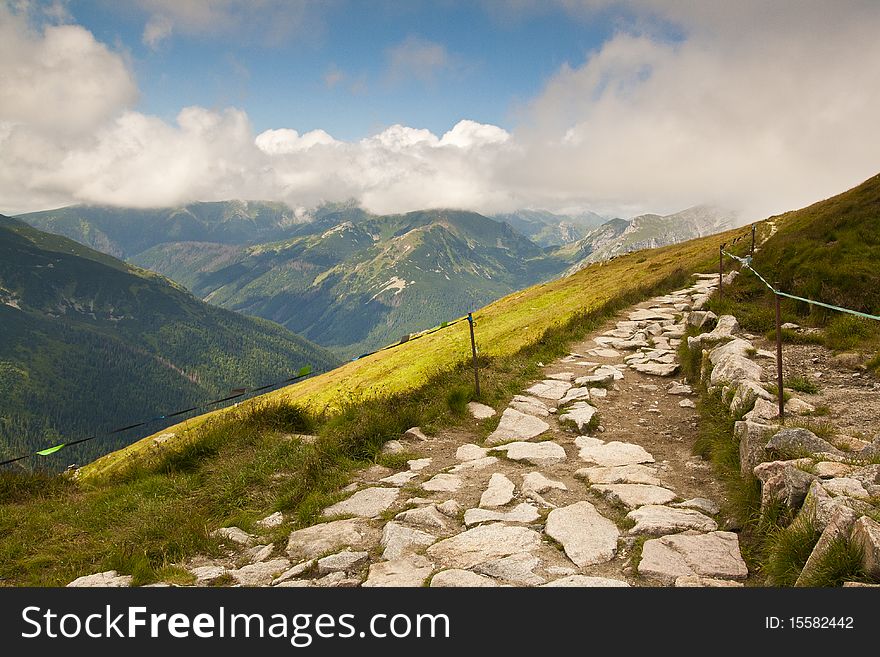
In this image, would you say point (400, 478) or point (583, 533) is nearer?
point (583, 533)

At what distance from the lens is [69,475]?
10023 millimetres

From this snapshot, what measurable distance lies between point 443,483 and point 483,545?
2201 mm

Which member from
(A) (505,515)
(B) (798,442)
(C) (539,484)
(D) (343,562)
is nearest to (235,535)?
(D) (343,562)

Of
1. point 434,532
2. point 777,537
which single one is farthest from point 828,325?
point 434,532

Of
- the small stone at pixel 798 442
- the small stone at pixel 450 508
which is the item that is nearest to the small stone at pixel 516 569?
the small stone at pixel 450 508

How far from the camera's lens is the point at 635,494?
273 inches

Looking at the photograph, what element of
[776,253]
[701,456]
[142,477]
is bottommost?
[701,456]

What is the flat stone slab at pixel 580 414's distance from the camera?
395 inches

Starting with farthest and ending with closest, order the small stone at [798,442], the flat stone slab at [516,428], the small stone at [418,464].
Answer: the flat stone slab at [516,428] < the small stone at [418,464] < the small stone at [798,442]

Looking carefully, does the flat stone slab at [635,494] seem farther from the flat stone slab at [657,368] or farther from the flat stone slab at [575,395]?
the flat stone slab at [657,368]

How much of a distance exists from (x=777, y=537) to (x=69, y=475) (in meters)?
12.5

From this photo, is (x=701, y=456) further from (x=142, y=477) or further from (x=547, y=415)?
(x=142, y=477)

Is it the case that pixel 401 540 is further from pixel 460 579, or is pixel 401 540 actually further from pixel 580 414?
pixel 580 414

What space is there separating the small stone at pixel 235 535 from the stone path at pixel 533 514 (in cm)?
3
